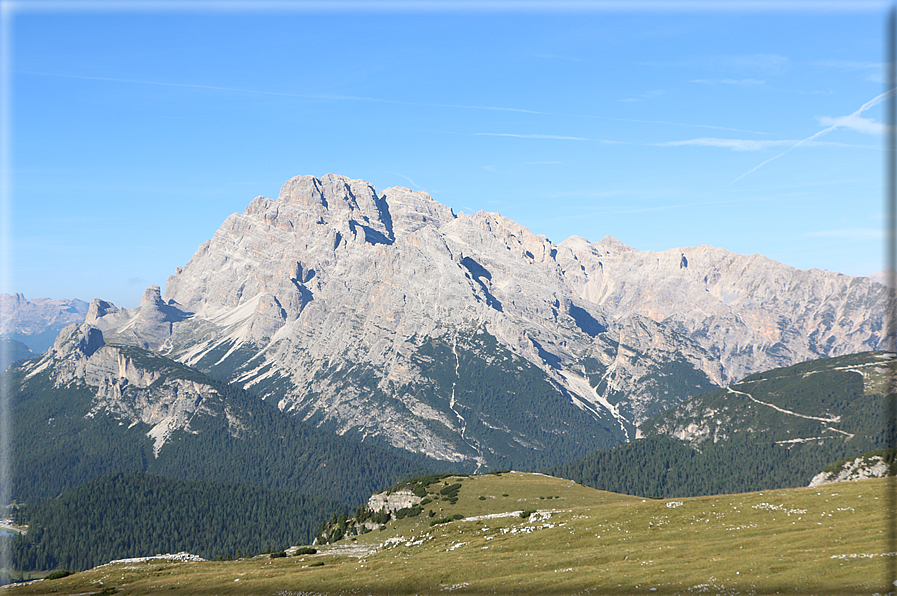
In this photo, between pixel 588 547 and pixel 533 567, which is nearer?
pixel 533 567

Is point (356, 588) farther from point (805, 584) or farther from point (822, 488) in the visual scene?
point (822, 488)

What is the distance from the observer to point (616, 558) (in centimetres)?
7494

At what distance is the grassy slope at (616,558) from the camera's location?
59.1m

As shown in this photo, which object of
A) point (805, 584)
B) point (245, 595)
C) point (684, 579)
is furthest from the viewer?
point (245, 595)

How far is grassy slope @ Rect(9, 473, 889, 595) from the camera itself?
59094 millimetres

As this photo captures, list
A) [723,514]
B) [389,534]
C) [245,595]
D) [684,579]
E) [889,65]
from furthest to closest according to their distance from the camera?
[389,534] < [723,514] < [245,595] < [684,579] < [889,65]

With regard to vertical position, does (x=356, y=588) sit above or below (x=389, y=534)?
above

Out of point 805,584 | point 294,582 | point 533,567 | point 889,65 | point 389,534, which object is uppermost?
point 889,65

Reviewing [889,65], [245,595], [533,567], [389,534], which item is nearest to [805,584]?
[533,567]

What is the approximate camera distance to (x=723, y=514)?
299ft

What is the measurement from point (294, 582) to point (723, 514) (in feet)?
198

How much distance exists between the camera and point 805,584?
53.9m

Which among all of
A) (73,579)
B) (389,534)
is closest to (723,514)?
(389,534)

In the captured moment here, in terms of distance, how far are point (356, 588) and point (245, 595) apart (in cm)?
1548
